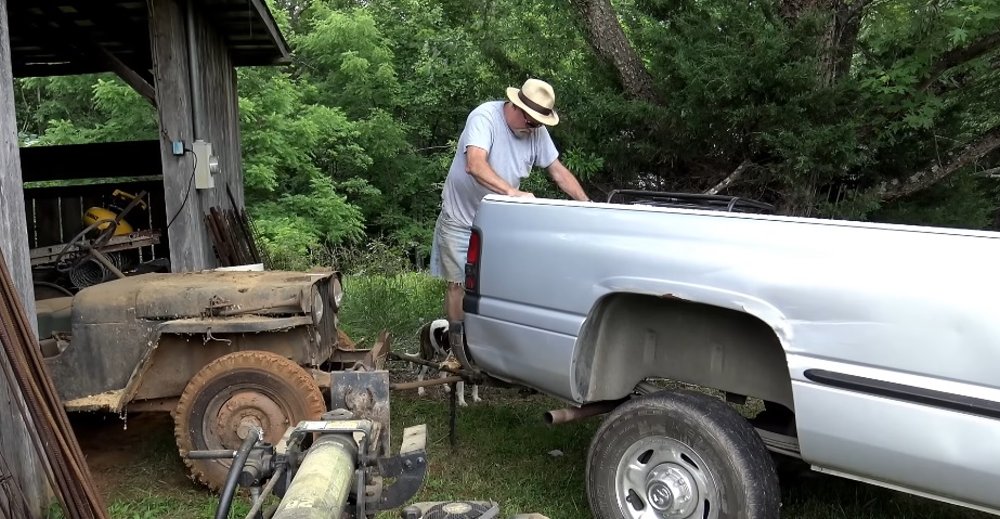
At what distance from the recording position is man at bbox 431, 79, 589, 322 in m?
4.87

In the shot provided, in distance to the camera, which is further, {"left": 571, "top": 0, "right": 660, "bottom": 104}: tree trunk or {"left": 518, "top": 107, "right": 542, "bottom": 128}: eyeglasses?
{"left": 571, "top": 0, "right": 660, "bottom": 104}: tree trunk

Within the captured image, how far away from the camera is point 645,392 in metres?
3.74

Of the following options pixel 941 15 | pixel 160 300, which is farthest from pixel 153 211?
pixel 941 15

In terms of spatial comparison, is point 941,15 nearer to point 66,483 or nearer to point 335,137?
point 66,483

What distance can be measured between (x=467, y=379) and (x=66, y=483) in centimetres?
212

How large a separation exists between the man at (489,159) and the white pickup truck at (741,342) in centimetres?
104

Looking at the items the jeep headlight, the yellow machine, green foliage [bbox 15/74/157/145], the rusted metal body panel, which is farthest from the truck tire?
green foliage [bbox 15/74/157/145]

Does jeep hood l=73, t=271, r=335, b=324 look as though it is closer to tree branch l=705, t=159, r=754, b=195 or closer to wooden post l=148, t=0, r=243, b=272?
wooden post l=148, t=0, r=243, b=272

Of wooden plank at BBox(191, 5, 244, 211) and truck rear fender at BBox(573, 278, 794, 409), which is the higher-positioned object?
wooden plank at BBox(191, 5, 244, 211)

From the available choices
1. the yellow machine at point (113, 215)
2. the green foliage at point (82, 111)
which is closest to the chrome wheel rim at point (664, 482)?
the yellow machine at point (113, 215)

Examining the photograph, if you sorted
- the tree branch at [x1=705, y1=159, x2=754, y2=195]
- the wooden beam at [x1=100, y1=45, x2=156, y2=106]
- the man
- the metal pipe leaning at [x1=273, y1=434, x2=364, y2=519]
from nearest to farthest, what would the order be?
the metal pipe leaning at [x1=273, y1=434, x2=364, y2=519], the man, the tree branch at [x1=705, y1=159, x2=754, y2=195], the wooden beam at [x1=100, y1=45, x2=156, y2=106]

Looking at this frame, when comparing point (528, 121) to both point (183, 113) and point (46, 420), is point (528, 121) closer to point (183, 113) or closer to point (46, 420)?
point (46, 420)

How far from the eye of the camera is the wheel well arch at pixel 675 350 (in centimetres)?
334

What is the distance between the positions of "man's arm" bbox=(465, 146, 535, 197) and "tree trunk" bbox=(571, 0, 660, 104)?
2.93 meters
